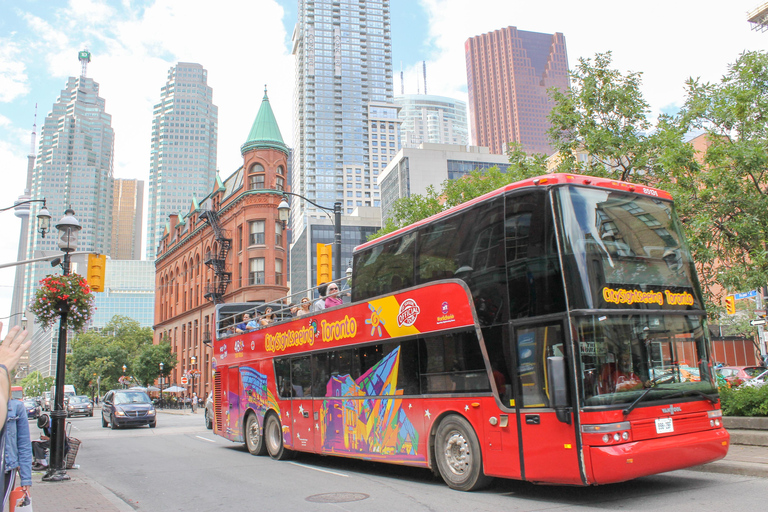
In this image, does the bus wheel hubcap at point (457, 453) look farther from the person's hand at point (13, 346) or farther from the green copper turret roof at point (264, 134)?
the green copper turret roof at point (264, 134)

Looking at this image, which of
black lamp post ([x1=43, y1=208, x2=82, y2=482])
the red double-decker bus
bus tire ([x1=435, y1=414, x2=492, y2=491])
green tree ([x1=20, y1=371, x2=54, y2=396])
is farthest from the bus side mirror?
green tree ([x1=20, y1=371, x2=54, y2=396])

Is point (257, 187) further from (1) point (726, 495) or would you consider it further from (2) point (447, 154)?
(2) point (447, 154)

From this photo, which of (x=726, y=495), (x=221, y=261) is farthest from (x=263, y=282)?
(x=726, y=495)

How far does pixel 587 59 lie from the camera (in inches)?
577

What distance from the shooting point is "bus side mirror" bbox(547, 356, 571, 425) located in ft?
22.5

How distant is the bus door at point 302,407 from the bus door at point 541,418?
597cm

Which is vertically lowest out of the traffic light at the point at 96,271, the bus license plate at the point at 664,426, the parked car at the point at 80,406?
the parked car at the point at 80,406

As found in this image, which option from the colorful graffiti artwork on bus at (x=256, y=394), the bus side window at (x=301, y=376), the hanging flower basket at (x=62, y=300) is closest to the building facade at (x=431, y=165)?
the colorful graffiti artwork on bus at (x=256, y=394)

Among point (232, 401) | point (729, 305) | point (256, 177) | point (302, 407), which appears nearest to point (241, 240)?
point (256, 177)

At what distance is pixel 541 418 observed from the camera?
739cm

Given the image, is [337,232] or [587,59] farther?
[337,232]

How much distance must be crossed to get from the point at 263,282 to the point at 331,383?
130 feet

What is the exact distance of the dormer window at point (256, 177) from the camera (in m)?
51.2

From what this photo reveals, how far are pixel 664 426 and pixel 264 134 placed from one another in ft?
158
